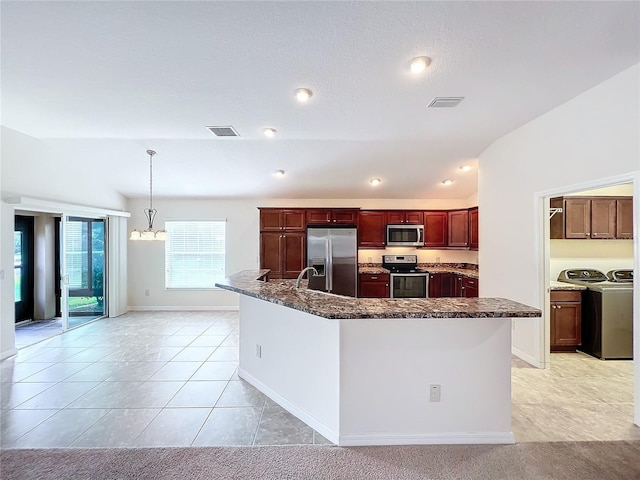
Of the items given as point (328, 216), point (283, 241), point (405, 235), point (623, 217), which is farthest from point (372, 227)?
point (623, 217)

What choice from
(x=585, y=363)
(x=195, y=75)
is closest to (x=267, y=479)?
(x=195, y=75)

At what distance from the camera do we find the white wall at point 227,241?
21.1 ft

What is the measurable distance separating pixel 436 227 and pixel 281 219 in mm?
3085

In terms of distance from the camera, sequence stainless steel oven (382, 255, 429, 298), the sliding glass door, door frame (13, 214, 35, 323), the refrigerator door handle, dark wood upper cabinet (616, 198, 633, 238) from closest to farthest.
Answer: dark wood upper cabinet (616, 198, 633, 238) < the sliding glass door < door frame (13, 214, 35, 323) < the refrigerator door handle < stainless steel oven (382, 255, 429, 298)

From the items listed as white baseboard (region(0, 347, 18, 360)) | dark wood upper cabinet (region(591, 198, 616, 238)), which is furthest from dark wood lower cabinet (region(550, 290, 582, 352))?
white baseboard (region(0, 347, 18, 360))

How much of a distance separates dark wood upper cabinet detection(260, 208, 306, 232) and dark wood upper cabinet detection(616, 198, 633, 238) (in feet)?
15.1

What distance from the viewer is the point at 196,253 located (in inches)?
257

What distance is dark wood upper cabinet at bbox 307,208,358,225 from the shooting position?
6129 millimetres

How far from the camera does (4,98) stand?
9.63 feet

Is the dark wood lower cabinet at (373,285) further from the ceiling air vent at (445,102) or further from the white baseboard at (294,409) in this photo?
the ceiling air vent at (445,102)

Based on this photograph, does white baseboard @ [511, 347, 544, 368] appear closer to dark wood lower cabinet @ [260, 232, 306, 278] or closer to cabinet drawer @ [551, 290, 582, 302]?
cabinet drawer @ [551, 290, 582, 302]

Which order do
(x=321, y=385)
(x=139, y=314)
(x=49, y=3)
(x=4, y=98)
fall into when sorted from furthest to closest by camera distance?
1. (x=139, y=314)
2. (x=4, y=98)
3. (x=321, y=385)
4. (x=49, y=3)

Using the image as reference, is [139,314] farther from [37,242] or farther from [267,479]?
[267,479]

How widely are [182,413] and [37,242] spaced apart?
5156 mm
